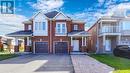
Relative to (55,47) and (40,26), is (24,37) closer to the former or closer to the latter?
(40,26)

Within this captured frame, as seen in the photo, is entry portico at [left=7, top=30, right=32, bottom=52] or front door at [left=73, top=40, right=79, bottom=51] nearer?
entry portico at [left=7, top=30, right=32, bottom=52]

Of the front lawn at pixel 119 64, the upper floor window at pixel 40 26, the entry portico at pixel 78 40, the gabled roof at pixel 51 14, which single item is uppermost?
the gabled roof at pixel 51 14

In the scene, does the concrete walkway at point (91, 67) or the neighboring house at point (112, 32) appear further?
the neighboring house at point (112, 32)

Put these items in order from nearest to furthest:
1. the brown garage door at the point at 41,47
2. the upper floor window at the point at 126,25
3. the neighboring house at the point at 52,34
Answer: the upper floor window at the point at 126,25
the neighboring house at the point at 52,34
the brown garage door at the point at 41,47

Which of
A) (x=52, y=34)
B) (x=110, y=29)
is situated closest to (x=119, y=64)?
(x=110, y=29)

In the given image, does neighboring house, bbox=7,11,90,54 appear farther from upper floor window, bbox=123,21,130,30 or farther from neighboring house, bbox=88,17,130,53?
upper floor window, bbox=123,21,130,30

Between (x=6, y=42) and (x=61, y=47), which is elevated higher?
(x=6, y=42)

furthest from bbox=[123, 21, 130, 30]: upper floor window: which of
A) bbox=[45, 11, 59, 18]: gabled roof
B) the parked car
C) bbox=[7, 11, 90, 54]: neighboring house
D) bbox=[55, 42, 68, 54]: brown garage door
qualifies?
bbox=[45, 11, 59, 18]: gabled roof

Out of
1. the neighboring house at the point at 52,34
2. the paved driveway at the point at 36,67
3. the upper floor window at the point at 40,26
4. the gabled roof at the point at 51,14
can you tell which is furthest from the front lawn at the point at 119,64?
the gabled roof at the point at 51,14

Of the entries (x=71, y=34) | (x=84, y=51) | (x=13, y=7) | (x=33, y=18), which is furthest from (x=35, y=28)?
(x=13, y=7)

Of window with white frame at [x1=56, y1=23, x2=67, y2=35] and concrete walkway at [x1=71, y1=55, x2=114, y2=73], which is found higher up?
window with white frame at [x1=56, y1=23, x2=67, y2=35]

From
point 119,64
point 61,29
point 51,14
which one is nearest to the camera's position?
point 119,64

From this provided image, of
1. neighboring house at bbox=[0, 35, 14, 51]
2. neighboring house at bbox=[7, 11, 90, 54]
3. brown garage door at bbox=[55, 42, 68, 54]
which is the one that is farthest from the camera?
neighboring house at bbox=[0, 35, 14, 51]

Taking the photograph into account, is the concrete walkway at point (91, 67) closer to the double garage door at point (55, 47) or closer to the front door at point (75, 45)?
the double garage door at point (55, 47)
